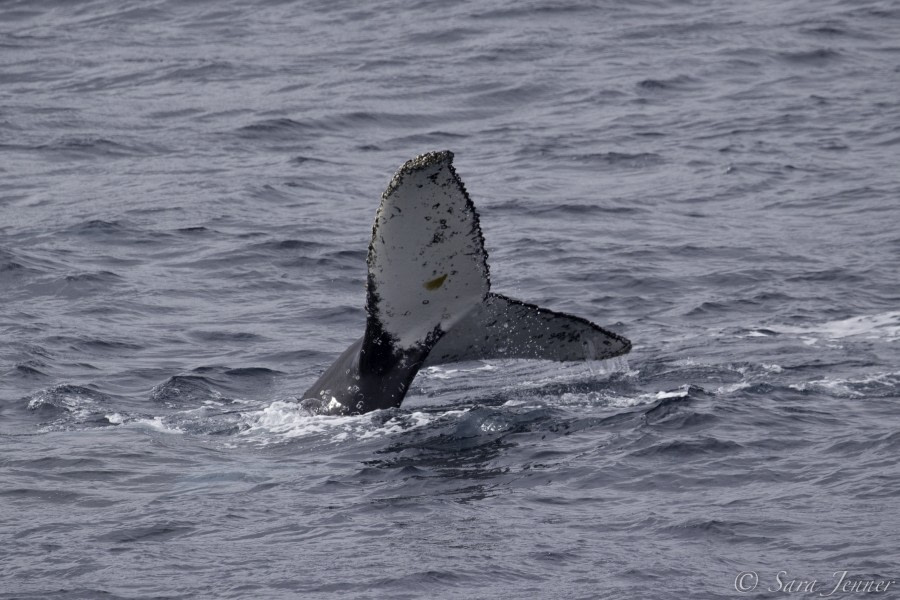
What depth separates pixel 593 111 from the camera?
25.4 m

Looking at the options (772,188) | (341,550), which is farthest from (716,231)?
(341,550)

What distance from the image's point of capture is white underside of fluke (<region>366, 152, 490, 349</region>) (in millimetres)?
9023

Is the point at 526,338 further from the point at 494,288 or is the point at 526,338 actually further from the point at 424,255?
the point at 494,288

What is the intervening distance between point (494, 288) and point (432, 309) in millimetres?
6574

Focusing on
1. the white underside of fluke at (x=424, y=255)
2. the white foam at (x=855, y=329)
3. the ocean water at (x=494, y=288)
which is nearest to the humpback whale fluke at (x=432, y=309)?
the white underside of fluke at (x=424, y=255)

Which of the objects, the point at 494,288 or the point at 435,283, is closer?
the point at 435,283

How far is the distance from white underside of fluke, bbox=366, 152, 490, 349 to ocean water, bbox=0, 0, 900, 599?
1.10 m

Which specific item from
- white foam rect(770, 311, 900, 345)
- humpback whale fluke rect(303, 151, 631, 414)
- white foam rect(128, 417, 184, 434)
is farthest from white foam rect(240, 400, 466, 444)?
white foam rect(770, 311, 900, 345)

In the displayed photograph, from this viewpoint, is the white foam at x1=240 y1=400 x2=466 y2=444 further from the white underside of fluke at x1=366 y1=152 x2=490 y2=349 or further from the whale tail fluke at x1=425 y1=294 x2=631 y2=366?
the white underside of fluke at x1=366 y1=152 x2=490 y2=349

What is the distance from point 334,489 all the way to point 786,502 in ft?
9.27

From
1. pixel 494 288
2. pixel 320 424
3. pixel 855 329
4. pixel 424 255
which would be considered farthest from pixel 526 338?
pixel 494 288

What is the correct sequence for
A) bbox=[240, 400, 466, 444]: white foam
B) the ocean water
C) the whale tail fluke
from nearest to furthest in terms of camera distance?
1. the ocean water
2. the whale tail fluke
3. bbox=[240, 400, 466, 444]: white foam

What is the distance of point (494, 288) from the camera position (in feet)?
53.7

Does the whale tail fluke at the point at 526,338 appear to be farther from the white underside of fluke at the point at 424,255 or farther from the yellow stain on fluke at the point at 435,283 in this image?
the yellow stain on fluke at the point at 435,283
